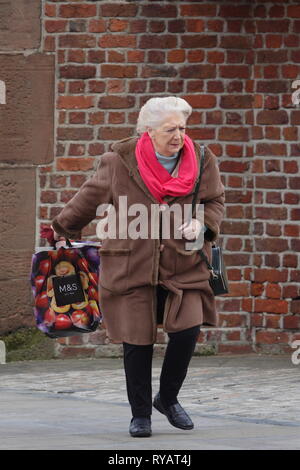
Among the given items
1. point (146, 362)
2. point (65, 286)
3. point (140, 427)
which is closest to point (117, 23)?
point (65, 286)

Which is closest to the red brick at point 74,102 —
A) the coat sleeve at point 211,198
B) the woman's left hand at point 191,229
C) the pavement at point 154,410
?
the pavement at point 154,410

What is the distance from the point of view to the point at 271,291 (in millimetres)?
11391

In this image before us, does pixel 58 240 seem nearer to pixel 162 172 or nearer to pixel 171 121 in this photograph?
pixel 162 172

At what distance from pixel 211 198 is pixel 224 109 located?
4.30 metres

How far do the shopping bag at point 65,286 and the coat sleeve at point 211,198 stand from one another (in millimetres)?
801

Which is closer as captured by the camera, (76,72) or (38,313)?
(38,313)

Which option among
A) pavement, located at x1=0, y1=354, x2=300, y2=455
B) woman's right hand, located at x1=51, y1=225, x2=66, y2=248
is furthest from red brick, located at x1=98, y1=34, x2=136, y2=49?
woman's right hand, located at x1=51, y1=225, x2=66, y2=248

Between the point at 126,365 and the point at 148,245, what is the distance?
0.61 m

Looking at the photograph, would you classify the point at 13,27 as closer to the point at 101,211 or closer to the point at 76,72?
the point at 76,72

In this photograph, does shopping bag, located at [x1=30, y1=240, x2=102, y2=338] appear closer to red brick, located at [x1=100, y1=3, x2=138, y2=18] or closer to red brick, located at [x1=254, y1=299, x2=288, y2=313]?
red brick, located at [x1=254, y1=299, x2=288, y2=313]

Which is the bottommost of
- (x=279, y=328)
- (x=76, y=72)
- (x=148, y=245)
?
(x=279, y=328)

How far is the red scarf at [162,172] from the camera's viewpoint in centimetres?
698

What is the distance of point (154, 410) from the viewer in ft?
27.1
